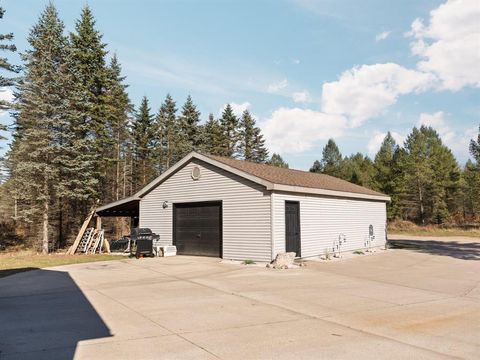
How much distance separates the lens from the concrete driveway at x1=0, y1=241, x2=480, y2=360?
4859 millimetres

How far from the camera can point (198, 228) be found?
16469 millimetres

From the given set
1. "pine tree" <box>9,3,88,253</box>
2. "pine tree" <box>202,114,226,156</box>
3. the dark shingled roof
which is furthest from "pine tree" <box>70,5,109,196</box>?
"pine tree" <box>202,114,226,156</box>

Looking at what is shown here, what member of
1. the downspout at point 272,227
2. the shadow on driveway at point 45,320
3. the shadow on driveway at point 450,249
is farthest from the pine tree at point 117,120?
the shadow on driveway at point 45,320

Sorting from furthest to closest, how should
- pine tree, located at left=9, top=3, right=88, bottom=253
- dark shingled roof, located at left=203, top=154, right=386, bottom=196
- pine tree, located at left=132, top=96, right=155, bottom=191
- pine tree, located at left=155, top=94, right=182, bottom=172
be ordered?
pine tree, located at left=155, top=94, right=182, bottom=172, pine tree, located at left=132, top=96, right=155, bottom=191, pine tree, located at left=9, top=3, right=88, bottom=253, dark shingled roof, located at left=203, top=154, right=386, bottom=196

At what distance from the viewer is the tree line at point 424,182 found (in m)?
47.3

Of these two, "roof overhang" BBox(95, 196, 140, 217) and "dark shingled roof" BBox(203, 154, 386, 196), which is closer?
"dark shingled roof" BBox(203, 154, 386, 196)

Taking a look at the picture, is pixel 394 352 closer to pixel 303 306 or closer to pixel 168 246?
pixel 303 306

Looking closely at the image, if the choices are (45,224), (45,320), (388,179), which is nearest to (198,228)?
(45,320)

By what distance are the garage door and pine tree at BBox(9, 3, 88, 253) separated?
9669 millimetres

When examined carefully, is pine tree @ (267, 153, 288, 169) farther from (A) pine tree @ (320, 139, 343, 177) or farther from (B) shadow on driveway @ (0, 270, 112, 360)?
(B) shadow on driveway @ (0, 270, 112, 360)

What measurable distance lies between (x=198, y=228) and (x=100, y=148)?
1462cm

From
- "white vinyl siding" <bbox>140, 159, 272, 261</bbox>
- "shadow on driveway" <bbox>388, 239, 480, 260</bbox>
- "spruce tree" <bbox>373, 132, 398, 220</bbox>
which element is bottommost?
"shadow on driveway" <bbox>388, 239, 480, 260</bbox>

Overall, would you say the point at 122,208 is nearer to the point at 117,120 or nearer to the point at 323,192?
the point at 323,192

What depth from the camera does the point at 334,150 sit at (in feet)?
205
